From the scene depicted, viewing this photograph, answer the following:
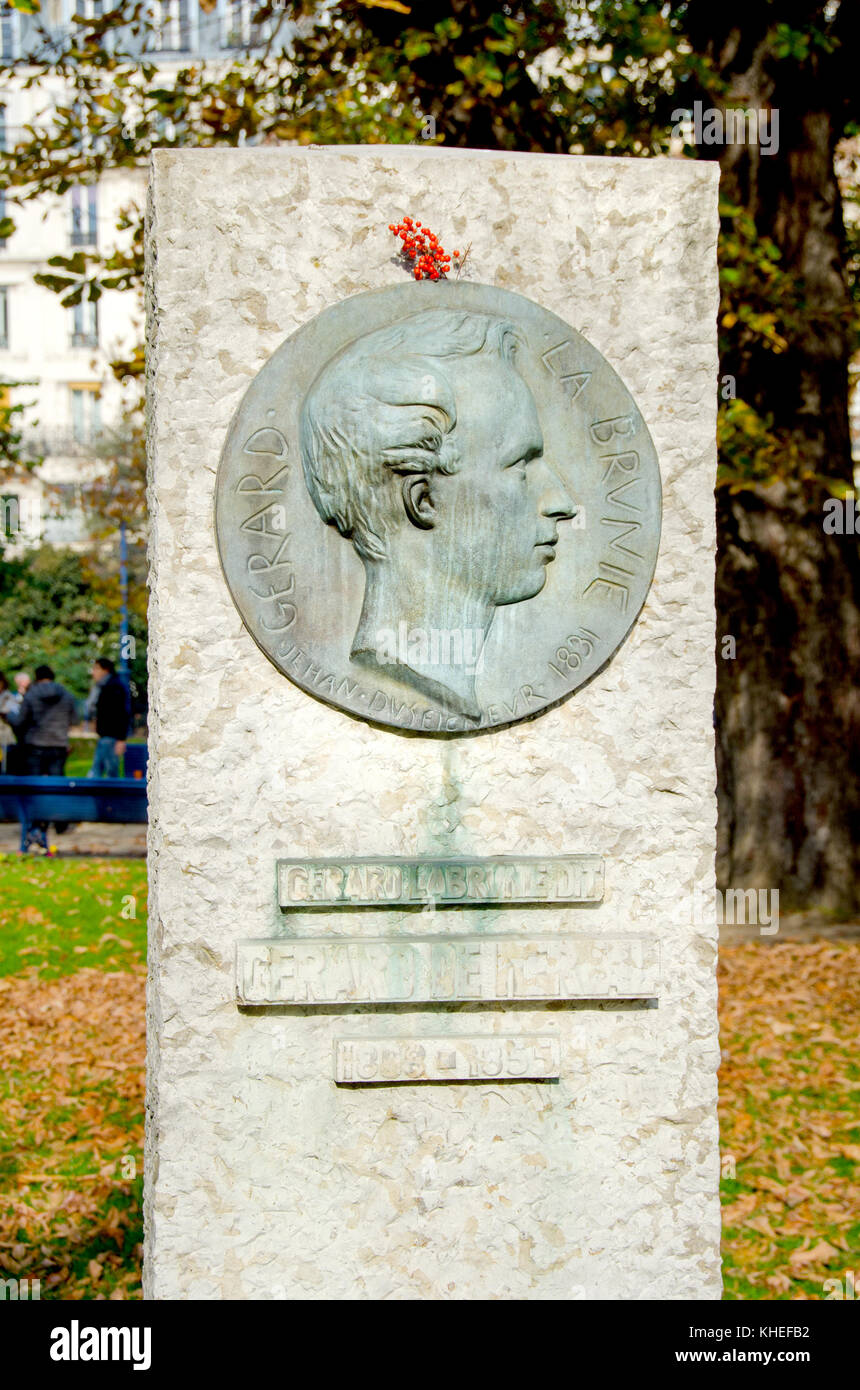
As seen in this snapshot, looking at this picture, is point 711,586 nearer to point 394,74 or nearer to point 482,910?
point 482,910

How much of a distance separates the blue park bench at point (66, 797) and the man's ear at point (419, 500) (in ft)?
29.2

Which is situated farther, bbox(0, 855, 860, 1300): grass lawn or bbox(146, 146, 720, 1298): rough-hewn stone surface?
bbox(0, 855, 860, 1300): grass lawn

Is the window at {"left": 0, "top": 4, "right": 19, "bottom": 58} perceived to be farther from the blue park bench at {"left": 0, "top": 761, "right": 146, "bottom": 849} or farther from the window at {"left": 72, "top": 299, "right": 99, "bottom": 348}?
the blue park bench at {"left": 0, "top": 761, "right": 146, "bottom": 849}

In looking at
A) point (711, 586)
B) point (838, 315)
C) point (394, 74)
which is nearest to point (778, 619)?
point (838, 315)

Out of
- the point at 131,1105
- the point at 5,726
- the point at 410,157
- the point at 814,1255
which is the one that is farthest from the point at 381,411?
the point at 5,726

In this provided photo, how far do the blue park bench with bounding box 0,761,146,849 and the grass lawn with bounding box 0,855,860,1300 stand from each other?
1.96 metres

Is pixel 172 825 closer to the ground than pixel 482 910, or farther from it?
farther from it

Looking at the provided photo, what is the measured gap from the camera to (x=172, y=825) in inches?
116

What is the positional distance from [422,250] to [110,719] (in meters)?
11.4

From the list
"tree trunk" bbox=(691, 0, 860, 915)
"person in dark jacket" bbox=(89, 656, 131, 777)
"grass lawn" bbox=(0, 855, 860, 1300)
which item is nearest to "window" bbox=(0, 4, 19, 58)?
"person in dark jacket" bbox=(89, 656, 131, 777)

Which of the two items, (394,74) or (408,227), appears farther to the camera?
(394,74)

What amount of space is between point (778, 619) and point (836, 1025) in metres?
2.62

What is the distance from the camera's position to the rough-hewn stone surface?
9.59 feet

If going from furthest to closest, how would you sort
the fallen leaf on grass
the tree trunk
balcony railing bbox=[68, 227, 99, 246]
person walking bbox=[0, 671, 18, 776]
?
balcony railing bbox=[68, 227, 99, 246]
person walking bbox=[0, 671, 18, 776]
the tree trunk
the fallen leaf on grass
